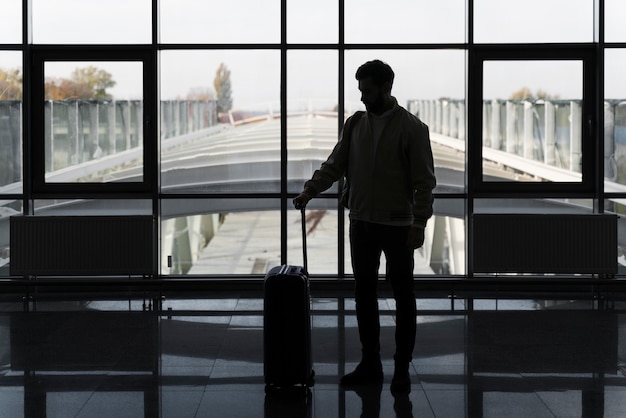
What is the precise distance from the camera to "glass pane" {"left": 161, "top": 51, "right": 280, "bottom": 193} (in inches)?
358

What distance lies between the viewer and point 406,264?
5.05 m

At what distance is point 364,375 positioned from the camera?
5199mm

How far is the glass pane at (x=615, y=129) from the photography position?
912cm

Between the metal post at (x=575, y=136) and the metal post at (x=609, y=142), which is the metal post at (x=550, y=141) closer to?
the metal post at (x=575, y=136)

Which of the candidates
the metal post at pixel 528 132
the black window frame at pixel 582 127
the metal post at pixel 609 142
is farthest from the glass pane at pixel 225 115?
the metal post at pixel 609 142

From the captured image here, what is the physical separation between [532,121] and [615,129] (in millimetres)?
765
